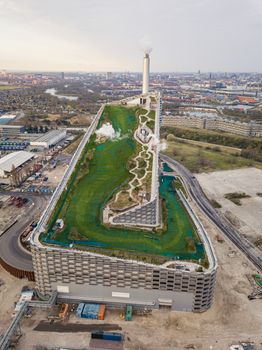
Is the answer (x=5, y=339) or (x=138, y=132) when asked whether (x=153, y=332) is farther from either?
(x=138, y=132)

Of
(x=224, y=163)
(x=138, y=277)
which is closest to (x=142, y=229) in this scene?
(x=138, y=277)

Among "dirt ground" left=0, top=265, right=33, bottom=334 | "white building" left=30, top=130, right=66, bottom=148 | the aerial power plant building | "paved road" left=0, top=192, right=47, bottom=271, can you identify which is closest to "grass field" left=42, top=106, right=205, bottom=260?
the aerial power plant building

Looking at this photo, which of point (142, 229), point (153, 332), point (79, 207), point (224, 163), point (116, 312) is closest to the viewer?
point (153, 332)

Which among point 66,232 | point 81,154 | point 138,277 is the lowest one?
point 138,277

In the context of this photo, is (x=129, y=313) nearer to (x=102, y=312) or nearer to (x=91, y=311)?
(x=102, y=312)

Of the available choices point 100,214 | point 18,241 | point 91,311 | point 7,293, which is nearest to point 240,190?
point 100,214

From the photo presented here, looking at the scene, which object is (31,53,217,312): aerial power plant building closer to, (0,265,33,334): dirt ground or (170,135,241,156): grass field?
(0,265,33,334): dirt ground

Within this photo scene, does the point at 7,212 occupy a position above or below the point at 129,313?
below
